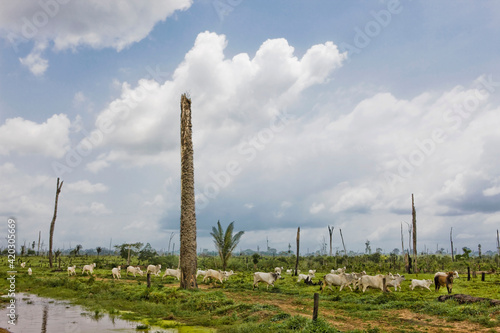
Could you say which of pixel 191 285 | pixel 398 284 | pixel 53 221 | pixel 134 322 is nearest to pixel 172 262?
pixel 53 221

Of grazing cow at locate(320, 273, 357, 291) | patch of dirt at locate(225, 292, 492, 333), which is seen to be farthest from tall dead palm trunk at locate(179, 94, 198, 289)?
grazing cow at locate(320, 273, 357, 291)

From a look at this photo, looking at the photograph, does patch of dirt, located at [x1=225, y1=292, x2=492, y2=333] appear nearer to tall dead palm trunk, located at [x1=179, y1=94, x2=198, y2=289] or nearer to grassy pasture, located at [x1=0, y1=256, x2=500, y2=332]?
grassy pasture, located at [x1=0, y1=256, x2=500, y2=332]

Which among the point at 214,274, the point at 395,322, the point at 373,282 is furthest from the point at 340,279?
the point at 214,274

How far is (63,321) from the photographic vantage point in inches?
470

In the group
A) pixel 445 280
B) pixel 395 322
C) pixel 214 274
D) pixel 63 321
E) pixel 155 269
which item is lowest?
pixel 155 269

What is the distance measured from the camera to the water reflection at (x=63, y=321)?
10758mm

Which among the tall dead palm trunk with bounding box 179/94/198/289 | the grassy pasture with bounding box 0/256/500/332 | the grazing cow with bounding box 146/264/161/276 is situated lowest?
the grazing cow with bounding box 146/264/161/276

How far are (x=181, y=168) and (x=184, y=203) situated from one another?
203cm

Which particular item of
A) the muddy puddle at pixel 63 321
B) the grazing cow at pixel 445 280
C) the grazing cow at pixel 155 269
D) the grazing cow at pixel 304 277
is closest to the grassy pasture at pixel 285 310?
the muddy puddle at pixel 63 321

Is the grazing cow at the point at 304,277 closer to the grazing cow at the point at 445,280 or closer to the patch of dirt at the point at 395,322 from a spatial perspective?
the grazing cow at the point at 445,280

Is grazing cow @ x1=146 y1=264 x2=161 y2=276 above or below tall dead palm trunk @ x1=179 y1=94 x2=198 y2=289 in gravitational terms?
below

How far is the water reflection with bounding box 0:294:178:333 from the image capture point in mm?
10758

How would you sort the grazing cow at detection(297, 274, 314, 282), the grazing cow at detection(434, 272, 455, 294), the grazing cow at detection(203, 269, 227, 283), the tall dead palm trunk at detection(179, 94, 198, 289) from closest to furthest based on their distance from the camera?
the grazing cow at detection(434, 272, 455, 294) → the tall dead palm trunk at detection(179, 94, 198, 289) → the grazing cow at detection(203, 269, 227, 283) → the grazing cow at detection(297, 274, 314, 282)

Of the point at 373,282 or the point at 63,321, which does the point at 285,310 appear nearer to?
the point at 63,321
